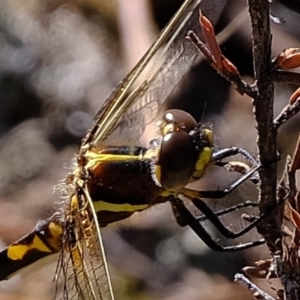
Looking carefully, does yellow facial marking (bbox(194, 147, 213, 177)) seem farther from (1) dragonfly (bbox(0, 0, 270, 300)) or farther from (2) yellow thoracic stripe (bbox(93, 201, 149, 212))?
(2) yellow thoracic stripe (bbox(93, 201, 149, 212))

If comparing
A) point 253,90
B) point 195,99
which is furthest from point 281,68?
point 195,99

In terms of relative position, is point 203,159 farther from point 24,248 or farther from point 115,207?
point 24,248

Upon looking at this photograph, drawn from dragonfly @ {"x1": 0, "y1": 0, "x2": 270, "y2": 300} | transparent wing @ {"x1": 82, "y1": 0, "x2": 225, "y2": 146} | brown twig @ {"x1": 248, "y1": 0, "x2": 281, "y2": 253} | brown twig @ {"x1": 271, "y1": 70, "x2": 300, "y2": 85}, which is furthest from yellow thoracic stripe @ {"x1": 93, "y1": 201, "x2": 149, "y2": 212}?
brown twig @ {"x1": 271, "y1": 70, "x2": 300, "y2": 85}

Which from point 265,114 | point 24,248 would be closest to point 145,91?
point 24,248

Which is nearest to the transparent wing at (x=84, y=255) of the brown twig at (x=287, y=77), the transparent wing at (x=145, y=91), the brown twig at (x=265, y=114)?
the transparent wing at (x=145, y=91)

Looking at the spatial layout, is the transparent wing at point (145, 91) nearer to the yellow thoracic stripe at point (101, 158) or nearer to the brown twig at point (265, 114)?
the yellow thoracic stripe at point (101, 158)

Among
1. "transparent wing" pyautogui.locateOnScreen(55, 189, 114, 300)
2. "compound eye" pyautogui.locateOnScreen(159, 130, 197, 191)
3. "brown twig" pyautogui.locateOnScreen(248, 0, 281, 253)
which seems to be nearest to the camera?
"brown twig" pyautogui.locateOnScreen(248, 0, 281, 253)
